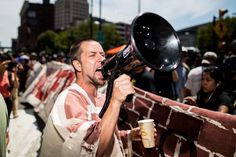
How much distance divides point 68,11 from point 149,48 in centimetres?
18181

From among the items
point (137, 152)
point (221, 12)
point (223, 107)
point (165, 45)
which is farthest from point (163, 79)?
point (221, 12)

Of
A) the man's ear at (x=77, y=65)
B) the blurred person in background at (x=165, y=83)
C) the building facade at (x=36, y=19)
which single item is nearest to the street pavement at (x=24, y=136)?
the blurred person in background at (x=165, y=83)

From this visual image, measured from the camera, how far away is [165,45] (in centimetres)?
207

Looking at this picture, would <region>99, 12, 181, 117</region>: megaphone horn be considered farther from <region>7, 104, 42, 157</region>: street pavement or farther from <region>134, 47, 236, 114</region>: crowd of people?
<region>7, 104, 42, 157</region>: street pavement

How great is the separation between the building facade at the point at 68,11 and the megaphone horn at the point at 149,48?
568 feet

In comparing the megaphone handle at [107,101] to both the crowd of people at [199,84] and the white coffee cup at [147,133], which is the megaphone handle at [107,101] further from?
the crowd of people at [199,84]

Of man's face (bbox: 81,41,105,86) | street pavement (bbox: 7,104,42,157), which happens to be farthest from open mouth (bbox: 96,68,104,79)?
street pavement (bbox: 7,104,42,157)

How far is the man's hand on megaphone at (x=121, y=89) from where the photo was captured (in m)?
1.86

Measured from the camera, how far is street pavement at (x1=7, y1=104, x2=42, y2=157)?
17.5ft

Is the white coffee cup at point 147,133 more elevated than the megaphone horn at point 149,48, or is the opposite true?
the megaphone horn at point 149,48

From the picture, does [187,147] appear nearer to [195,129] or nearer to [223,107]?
[195,129]

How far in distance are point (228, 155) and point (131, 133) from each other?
0.69m

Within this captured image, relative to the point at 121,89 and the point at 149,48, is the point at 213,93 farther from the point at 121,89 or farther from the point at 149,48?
the point at 121,89

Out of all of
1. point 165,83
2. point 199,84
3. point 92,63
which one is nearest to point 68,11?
point 165,83
